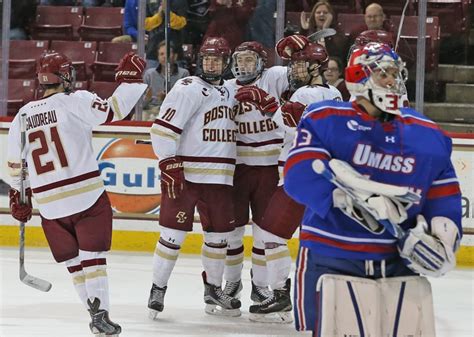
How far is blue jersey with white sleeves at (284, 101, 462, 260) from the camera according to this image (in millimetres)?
2885

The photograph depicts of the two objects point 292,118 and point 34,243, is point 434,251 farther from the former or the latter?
point 34,243

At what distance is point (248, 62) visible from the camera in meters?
5.68

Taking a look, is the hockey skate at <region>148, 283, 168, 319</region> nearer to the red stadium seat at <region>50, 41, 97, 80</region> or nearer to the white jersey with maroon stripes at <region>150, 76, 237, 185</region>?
the white jersey with maroon stripes at <region>150, 76, 237, 185</region>

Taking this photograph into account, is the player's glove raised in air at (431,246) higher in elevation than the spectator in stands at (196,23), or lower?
lower

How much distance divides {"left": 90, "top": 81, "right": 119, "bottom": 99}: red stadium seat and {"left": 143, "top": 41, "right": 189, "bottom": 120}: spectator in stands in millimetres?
371

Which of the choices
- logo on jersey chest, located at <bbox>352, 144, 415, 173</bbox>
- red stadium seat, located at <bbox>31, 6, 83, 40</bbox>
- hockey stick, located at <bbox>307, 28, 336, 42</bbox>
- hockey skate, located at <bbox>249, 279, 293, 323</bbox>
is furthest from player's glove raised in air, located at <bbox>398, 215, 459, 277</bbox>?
red stadium seat, located at <bbox>31, 6, 83, 40</bbox>

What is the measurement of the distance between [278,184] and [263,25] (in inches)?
84.5

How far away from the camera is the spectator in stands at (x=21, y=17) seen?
784 cm

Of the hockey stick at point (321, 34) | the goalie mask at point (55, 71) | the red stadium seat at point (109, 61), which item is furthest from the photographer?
the red stadium seat at point (109, 61)

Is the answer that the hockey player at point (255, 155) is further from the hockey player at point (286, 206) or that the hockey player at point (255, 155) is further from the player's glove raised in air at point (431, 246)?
the player's glove raised in air at point (431, 246)

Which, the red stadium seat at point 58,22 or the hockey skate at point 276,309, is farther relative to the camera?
the red stadium seat at point 58,22

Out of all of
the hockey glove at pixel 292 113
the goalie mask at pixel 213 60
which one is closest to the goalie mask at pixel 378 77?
the hockey glove at pixel 292 113

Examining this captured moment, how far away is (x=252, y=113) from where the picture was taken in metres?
5.65

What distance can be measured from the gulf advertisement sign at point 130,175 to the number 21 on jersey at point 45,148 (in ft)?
9.32
